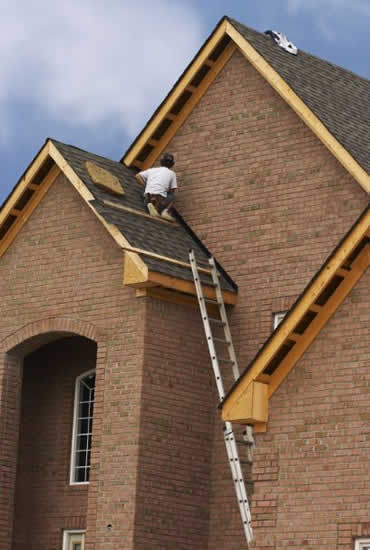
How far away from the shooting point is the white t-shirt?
92.5 feet

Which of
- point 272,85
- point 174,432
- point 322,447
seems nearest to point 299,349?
point 322,447

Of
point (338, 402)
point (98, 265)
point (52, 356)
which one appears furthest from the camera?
point (52, 356)

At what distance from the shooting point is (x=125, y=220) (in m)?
27.2

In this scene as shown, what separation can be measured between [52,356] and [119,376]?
372cm

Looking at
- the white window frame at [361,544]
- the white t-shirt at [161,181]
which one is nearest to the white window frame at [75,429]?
the white t-shirt at [161,181]

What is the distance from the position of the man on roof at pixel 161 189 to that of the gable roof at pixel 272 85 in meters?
1.20

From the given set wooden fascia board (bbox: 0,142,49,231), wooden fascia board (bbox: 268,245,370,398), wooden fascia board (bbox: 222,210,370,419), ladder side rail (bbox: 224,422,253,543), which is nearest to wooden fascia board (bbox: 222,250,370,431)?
wooden fascia board (bbox: 268,245,370,398)

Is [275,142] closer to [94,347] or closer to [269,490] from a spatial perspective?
[94,347]

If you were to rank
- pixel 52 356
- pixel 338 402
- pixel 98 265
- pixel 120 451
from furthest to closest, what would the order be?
pixel 52 356 → pixel 98 265 → pixel 120 451 → pixel 338 402

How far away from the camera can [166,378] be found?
2602cm

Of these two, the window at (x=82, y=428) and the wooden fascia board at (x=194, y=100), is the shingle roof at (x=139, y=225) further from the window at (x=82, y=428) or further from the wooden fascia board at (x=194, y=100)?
the window at (x=82, y=428)

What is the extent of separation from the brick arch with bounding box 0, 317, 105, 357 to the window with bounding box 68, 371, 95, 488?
4.10 ft

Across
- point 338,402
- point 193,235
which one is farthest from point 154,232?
point 338,402

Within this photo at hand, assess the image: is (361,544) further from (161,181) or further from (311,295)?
(161,181)
